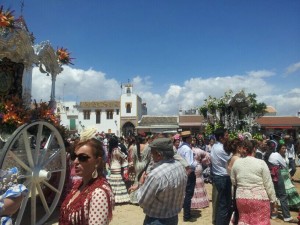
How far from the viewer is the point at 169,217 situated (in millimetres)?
3055

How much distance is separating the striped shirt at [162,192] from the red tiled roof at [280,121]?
137 feet

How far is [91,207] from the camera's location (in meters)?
2.00

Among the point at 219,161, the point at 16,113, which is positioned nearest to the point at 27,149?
the point at 16,113

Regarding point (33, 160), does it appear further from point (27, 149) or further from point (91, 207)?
point (91, 207)

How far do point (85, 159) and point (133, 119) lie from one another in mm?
50026

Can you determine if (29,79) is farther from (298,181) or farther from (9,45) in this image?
(298,181)

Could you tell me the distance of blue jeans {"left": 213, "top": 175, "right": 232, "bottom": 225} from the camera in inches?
194

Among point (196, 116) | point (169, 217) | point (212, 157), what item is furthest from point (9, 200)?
point (196, 116)

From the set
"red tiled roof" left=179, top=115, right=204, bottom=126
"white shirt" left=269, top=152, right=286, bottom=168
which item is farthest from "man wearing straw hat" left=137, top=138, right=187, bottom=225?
"red tiled roof" left=179, top=115, right=204, bottom=126

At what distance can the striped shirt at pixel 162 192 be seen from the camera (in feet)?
9.74

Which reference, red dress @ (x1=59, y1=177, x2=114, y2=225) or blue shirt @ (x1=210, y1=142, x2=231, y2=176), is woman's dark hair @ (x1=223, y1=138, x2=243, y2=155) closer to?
blue shirt @ (x1=210, y1=142, x2=231, y2=176)

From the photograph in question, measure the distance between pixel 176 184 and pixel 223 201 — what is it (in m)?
2.29

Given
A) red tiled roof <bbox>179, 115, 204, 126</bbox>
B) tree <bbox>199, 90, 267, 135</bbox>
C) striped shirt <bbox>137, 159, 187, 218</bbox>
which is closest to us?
striped shirt <bbox>137, 159, 187, 218</bbox>

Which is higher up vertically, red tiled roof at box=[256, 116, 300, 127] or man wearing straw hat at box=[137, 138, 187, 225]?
red tiled roof at box=[256, 116, 300, 127]
